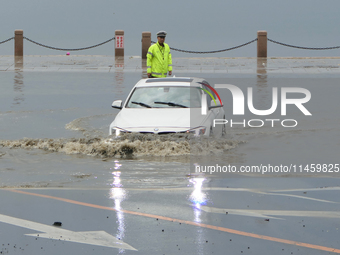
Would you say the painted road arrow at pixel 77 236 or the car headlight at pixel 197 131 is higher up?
the car headlight at pixel 197 131

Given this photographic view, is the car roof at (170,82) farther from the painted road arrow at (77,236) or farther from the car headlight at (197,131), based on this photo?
the painted road arrow at (77,236)

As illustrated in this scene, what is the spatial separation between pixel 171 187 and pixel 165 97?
423cm

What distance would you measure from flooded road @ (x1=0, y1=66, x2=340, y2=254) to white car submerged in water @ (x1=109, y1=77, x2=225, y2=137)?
23cm

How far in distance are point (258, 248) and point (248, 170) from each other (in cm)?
411

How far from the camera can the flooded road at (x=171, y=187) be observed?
6.07m

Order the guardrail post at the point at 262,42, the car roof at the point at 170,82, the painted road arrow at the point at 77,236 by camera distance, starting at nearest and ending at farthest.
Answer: the painted road arrow at the point at 77,236, the car roof at the point at 170,82, the guardrail post at the point at 262,42

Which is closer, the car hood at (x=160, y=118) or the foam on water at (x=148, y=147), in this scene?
the foam on water at (x=148, y=147)

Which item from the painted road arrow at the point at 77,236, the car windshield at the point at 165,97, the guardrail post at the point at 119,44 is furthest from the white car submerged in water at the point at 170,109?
the guardrail post at the point at 119,44

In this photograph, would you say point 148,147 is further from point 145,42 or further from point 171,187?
point 145,42

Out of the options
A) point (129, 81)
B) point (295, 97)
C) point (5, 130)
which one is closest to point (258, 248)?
point (5, 130)

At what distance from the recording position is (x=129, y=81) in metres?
25.6

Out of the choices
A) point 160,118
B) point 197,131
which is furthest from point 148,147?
point 197,131

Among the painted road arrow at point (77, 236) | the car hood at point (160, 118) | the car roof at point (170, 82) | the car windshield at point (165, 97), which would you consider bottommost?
the painted road arrow at point (77, 236)

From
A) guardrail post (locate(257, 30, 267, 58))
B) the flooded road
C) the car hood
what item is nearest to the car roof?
the car hood
